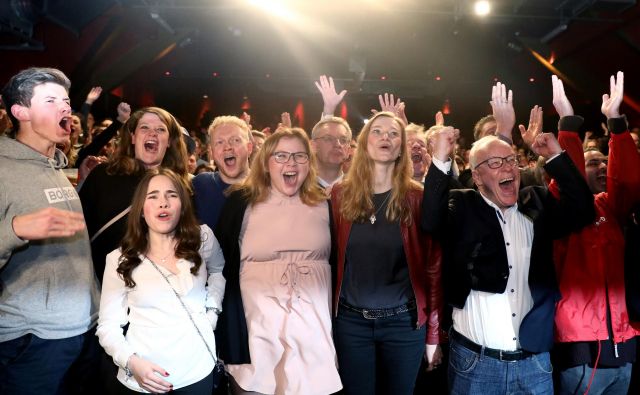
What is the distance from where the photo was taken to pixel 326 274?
2230mm

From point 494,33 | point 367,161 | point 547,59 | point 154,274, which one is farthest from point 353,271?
point 547,59

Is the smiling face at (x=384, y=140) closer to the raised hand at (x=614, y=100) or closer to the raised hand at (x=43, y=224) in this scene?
the raised hand at (x=614, y=100)

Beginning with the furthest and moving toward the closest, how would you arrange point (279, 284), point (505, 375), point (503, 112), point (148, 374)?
point (503, 112), point (279, 284), point (505, 375), point (148, 374)

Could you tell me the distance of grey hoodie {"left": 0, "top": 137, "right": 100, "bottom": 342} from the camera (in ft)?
5.78

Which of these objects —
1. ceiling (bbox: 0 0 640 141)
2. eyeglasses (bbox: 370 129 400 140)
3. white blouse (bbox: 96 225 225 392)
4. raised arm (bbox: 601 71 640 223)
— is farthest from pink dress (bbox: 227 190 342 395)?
ceiling (bbox: 0 0 640 141)

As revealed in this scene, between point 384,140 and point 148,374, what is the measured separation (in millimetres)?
1529

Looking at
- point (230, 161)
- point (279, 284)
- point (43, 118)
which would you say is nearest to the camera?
point (43, 118)

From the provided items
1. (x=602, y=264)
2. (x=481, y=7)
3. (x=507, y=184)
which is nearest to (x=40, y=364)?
(x=507, y=184)

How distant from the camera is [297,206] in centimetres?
230

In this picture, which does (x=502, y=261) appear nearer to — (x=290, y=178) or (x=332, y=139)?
(x=290, y=178)

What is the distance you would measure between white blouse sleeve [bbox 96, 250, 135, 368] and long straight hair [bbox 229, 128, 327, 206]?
0.70 metres

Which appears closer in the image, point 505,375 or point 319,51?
point 505,375

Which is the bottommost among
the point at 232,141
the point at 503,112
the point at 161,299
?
the point at 161,299

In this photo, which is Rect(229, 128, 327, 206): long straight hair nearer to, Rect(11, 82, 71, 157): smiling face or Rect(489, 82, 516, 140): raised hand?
Rect(11, 82, 71, 157): smiling face
